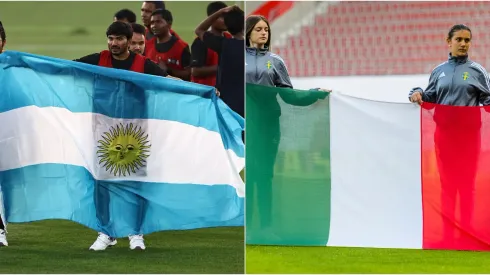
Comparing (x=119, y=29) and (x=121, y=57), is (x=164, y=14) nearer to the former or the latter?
(x=121, y=57)

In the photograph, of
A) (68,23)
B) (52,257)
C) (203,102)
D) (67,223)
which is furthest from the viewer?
(68,23)

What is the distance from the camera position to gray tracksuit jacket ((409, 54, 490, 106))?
584 cm

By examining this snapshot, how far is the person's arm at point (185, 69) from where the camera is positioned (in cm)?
870

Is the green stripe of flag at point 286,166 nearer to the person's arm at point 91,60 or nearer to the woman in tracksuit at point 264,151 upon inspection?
the woman in tracksuit at point 264,151

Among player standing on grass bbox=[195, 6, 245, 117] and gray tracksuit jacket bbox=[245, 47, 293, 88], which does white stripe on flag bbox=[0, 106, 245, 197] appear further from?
player standing on grass bbox=[195, 6, 245, 117]

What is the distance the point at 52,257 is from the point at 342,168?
1835 mm

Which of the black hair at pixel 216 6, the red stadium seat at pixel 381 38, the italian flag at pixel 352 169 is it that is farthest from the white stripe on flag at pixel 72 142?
the red stadium seat at pixel 381 38

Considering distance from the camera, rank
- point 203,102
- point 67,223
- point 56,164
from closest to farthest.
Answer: point 56,164, point 203,102, point 67,223

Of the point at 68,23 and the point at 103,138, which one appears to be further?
the point at 68,23

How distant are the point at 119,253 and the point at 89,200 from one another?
0.36 metres

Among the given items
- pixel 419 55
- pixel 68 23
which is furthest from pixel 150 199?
pixel 68 23

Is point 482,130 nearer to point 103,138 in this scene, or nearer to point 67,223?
point 103,138

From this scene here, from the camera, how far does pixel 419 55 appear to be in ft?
42.1

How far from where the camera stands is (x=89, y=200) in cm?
532
